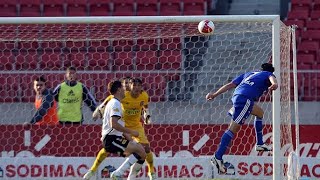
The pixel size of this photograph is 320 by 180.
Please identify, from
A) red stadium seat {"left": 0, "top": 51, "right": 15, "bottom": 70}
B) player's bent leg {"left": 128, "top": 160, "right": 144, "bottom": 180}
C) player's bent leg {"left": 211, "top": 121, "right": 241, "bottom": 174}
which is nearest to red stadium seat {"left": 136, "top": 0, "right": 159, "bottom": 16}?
red stadium seat {"left": 0, "top": 51, "right": 15, "bottom": 70}

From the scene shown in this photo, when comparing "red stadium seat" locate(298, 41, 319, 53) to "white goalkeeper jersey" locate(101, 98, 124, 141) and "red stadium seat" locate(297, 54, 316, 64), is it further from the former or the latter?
"white goalkeeper jersey" locate(101, 98, 124, 141)

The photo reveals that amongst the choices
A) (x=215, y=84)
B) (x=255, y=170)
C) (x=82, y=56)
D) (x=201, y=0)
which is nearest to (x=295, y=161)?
(x=255, y=170)

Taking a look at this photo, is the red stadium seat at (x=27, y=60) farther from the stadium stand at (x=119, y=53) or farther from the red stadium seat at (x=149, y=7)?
the red stadium seat at (x=149, y=7)

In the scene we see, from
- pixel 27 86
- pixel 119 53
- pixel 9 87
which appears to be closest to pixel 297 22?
pixel 119 53

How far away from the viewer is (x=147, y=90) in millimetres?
15133

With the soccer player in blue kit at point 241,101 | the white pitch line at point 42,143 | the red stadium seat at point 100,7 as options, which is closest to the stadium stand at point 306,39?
the red stadium seat at point 100,7

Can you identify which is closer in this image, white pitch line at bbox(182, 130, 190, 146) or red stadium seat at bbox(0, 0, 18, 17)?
white pitch line at bbox(182, 130, 190, 146)

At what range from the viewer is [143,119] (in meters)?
13.8

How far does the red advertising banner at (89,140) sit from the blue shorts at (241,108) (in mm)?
2017

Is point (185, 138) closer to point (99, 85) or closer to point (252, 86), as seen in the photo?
point (99, 85)

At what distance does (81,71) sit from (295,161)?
465cm

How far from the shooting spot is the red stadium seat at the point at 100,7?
62.1 ft

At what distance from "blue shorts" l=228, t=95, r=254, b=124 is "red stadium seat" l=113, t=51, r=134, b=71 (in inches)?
146

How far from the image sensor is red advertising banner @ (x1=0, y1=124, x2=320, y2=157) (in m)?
14.0
